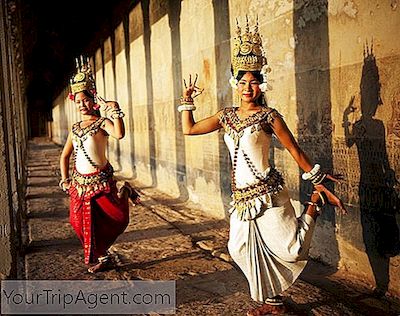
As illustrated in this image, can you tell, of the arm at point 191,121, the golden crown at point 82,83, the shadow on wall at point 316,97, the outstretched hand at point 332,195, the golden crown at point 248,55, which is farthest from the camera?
the shadow on wall at point 316,97

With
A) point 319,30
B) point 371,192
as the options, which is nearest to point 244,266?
point 371,192

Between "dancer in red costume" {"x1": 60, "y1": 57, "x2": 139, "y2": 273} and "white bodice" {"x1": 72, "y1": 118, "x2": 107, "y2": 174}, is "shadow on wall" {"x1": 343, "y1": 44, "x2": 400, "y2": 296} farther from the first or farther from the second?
"white bodice" {"x1": 72, "y1": 118, "x2": 107, "y2": 174}

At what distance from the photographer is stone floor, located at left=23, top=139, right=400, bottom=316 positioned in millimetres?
3562

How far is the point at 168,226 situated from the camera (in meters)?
6.25

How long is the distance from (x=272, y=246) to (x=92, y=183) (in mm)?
1935

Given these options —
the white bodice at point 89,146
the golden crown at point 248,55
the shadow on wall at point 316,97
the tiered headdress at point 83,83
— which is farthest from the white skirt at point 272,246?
the tiered headdress at point 83,83

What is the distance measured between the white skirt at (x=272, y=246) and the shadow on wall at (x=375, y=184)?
970 mm

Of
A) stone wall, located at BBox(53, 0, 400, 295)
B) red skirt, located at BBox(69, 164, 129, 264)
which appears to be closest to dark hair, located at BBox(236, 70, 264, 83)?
stone wall, located at BBox(53, 0, 400, 295)

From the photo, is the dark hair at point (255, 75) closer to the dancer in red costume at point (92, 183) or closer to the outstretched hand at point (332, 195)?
the outstretched hand at point (332, 195)

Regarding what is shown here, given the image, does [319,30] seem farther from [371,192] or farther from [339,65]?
[371,192]

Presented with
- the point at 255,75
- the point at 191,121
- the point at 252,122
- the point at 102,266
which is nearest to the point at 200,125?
the point at 191,121

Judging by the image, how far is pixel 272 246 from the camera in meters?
3.03

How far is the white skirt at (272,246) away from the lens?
118 inches

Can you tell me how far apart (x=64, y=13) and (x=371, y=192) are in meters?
13.6
